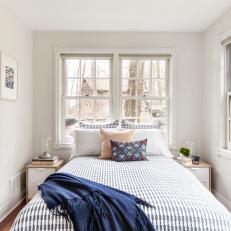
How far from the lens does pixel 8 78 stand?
10.5 ft

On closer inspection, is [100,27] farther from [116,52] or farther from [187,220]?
[187,220]

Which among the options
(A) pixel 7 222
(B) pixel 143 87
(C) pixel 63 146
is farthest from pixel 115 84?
(A) pixel 7 222

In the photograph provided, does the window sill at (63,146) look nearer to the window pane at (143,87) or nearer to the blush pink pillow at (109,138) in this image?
the blush pink pillow at (109,138)

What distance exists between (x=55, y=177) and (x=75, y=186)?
281 millimetres

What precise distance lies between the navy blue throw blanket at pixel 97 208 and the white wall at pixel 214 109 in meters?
2.03

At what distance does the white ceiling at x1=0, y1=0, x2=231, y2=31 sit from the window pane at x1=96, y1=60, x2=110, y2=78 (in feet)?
1.67

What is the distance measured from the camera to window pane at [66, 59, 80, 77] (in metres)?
4.13

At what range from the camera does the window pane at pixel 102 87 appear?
13.5 ft

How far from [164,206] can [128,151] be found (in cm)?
152

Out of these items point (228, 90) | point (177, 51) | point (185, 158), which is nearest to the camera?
point (228, 90)

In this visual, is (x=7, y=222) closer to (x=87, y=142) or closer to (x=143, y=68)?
(x=87, y=142)

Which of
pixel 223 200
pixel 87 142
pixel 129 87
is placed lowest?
pixel 223 200

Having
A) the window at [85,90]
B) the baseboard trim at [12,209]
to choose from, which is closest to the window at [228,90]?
the window at [85,90]

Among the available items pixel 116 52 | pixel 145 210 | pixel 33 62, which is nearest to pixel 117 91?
pixel 116 52
